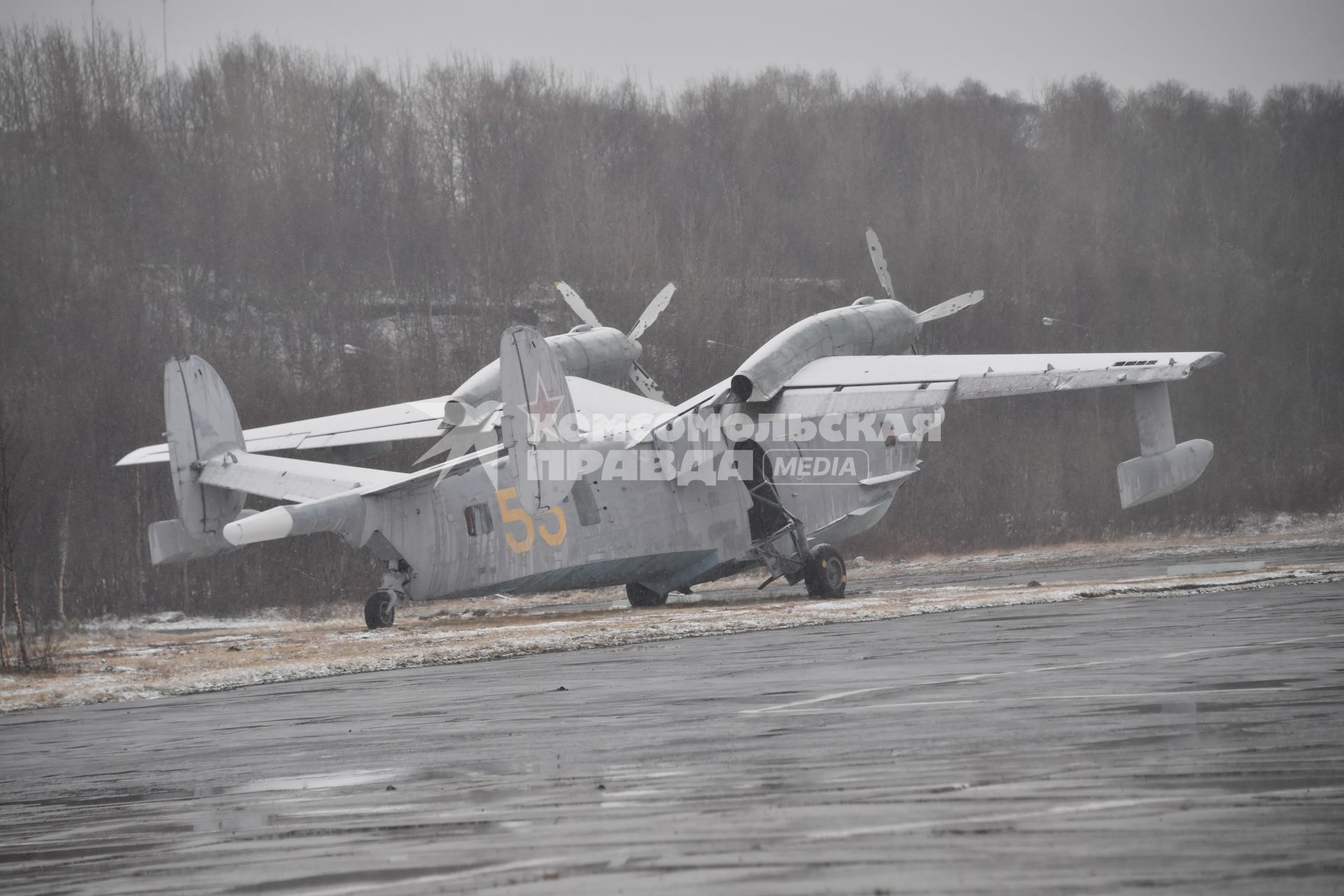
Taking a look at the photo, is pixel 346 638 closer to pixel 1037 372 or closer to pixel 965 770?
pixel 1037 372

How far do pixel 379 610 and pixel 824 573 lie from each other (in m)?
8.24

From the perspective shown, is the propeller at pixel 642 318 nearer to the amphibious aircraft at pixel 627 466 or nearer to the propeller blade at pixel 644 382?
the propeller blade at pixel 644 382

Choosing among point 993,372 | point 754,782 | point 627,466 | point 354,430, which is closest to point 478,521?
point 627,466

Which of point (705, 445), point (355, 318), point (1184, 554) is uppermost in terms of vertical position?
point (355, 318)

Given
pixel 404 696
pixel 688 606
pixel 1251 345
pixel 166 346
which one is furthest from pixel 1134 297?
pixel 404 696

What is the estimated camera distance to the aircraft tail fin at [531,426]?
22141mm

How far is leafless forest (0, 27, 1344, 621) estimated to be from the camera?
171 feet

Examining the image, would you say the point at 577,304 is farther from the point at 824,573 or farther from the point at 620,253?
the point at 620,253

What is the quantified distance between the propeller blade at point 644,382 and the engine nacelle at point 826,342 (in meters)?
3.96

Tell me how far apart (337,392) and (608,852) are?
1937 inches

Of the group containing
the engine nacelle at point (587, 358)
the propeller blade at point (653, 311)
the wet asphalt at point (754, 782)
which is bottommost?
the wet asphalt at point (754, 782)

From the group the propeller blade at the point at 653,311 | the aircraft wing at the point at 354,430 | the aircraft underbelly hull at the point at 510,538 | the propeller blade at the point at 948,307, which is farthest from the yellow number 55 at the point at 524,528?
the propeller blade at the point at 948,307

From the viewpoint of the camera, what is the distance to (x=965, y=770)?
6.75 metres

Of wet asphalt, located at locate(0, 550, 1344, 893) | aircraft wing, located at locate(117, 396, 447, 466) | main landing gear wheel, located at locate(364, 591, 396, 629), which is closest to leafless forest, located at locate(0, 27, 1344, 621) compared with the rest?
aircraft wing, located at locate(117, 396, 447, 466)
